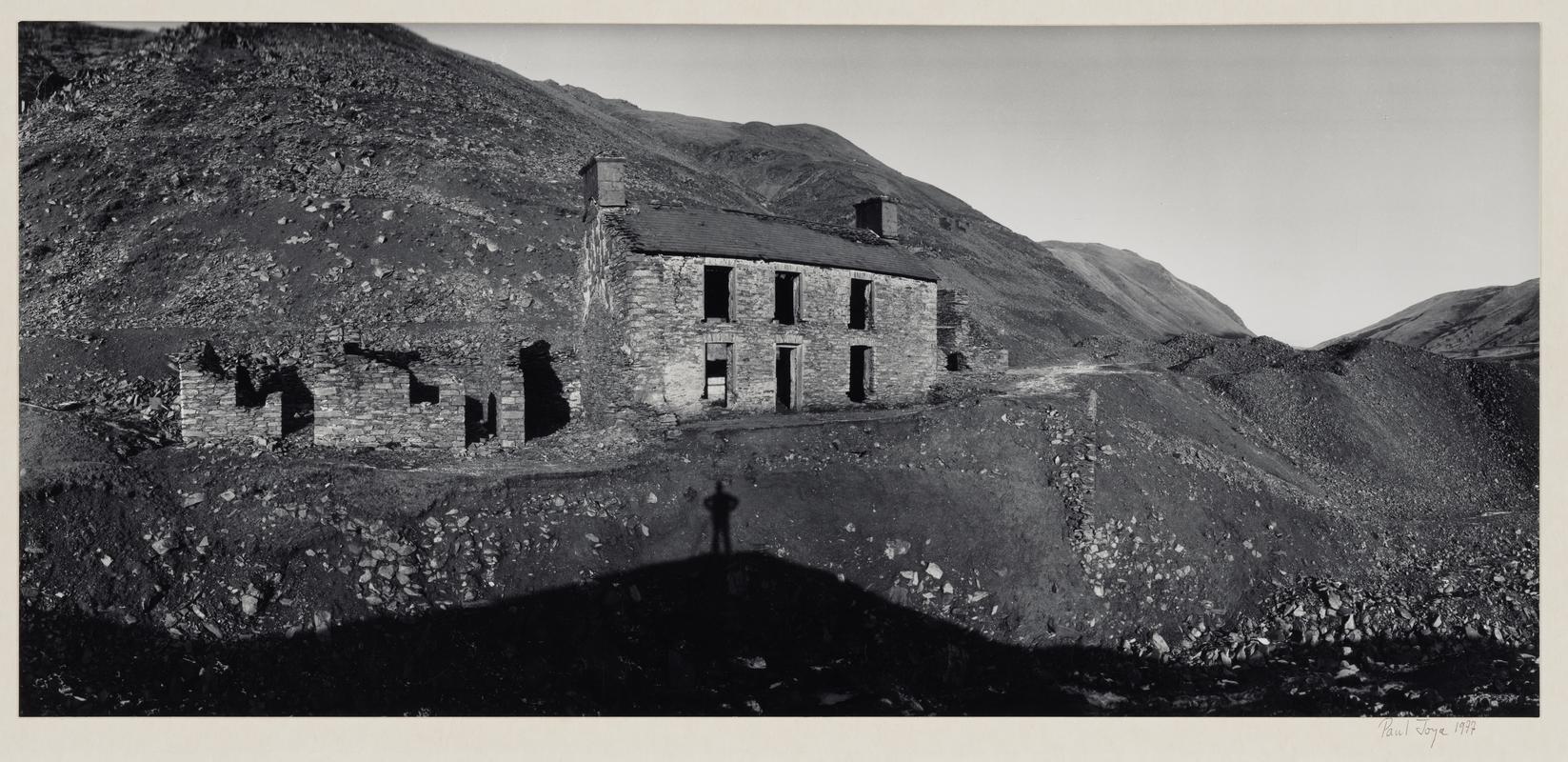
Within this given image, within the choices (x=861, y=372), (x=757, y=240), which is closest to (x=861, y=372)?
(x=861, y=372)

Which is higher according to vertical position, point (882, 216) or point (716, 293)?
point (882, 216)

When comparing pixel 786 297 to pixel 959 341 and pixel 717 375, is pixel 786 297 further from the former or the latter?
pixel 959 341

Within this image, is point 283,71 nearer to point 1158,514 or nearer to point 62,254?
point 62,254

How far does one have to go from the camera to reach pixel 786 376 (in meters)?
22.3

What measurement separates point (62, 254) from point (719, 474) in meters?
23.4

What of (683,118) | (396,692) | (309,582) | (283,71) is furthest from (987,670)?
(683,118)

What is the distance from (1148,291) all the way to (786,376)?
289ft

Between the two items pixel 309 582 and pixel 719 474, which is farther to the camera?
pixel 719 474

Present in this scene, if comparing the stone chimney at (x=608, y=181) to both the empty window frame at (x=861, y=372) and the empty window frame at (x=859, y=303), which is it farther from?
the empty window frame at (x=861, y=372)

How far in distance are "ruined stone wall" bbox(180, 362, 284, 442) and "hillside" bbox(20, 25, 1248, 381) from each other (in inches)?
235

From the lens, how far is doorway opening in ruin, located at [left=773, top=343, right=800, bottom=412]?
21.4 m

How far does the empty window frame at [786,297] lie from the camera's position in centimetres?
2152

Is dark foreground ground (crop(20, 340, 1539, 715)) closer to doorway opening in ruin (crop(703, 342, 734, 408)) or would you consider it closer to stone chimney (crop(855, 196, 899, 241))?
doorway opening in ruin (crop(703, 342, 734, 408))

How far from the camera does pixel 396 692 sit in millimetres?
9945
